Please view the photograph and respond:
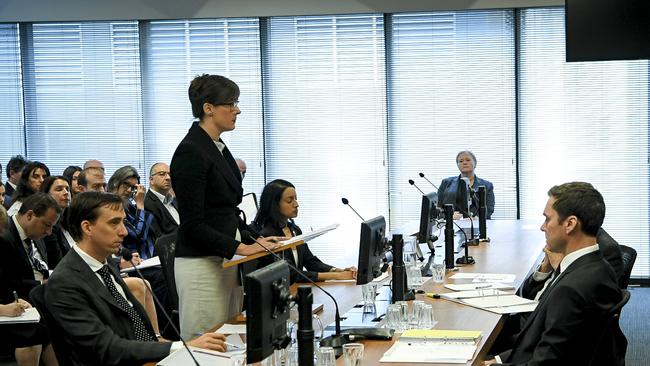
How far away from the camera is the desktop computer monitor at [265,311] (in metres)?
2.36

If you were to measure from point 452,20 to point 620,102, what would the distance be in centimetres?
178

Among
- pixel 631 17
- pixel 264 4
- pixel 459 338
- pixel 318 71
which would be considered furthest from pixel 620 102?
pixel 459 338

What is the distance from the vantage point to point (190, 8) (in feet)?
29.2

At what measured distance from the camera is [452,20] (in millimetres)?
→ 8672

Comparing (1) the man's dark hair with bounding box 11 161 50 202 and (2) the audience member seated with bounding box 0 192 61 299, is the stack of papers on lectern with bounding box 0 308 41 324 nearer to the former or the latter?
(2) the audience member seated with bounding box 0 192 61 299

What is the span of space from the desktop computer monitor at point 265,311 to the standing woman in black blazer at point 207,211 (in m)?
1.12

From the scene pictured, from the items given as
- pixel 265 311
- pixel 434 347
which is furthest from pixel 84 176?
pixel 265 311

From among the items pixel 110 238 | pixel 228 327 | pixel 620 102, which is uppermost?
pixel 620 102

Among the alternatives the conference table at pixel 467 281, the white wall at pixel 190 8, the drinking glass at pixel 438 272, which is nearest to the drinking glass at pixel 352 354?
the conference table at pixel 467 281

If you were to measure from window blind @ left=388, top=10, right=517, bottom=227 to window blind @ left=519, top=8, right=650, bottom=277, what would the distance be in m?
0.18

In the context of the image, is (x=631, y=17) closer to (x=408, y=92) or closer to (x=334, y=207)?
(x=408, y=92)

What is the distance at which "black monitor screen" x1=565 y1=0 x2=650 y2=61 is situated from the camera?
697 cm

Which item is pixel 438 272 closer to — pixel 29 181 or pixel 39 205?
pixel 39 205

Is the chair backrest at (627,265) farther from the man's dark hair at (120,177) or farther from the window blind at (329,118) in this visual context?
the window blind at (329,118)
